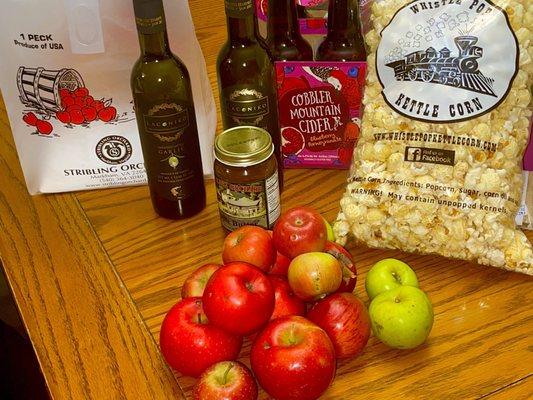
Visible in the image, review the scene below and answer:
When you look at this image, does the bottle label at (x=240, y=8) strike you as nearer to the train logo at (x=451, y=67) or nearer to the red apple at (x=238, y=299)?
Answer: the train logo at (x=451, y=67)

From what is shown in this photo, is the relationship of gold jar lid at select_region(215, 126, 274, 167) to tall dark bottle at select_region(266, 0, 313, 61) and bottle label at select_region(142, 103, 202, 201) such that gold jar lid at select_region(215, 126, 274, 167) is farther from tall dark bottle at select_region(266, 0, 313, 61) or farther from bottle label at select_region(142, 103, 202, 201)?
tall dark bottle at select_region(266, 0, 313, 61)

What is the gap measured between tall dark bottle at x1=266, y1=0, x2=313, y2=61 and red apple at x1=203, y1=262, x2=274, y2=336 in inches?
19.2

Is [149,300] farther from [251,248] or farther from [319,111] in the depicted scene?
[319,111]

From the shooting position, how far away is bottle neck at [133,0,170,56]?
3.32 feet

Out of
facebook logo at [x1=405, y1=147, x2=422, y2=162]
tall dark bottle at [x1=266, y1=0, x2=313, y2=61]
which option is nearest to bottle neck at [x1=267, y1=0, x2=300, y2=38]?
tall dark bottle at [x1=266, y1=0, x2=313, y2=61]

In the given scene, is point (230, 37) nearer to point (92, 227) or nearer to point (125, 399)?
point (92, 227)

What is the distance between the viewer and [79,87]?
1.20 metres

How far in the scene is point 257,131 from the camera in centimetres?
110

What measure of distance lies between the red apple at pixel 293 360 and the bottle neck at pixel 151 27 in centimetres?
45

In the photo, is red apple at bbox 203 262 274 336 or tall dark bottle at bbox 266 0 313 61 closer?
red apple at bbox 203 262 274 336

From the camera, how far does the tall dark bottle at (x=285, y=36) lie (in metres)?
1.23

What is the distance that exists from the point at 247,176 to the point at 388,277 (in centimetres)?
25

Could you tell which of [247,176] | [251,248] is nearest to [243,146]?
[247,176]

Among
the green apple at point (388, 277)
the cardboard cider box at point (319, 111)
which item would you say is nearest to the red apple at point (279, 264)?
the green apple at point (388, 277)
